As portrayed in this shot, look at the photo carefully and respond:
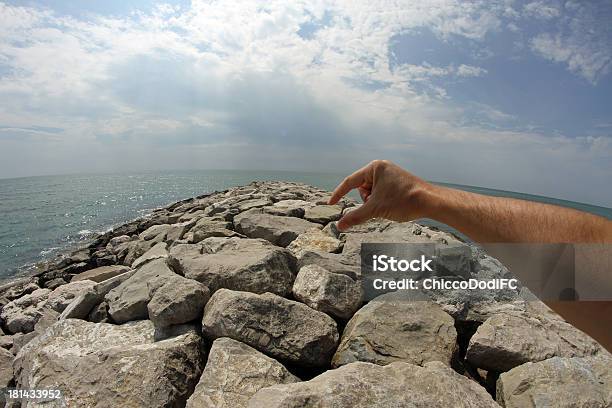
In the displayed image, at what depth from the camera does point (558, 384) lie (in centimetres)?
217

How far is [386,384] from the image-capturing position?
1806 millimetres

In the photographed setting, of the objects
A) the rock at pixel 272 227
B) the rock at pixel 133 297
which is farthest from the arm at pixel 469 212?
the rock at pixel 272 227

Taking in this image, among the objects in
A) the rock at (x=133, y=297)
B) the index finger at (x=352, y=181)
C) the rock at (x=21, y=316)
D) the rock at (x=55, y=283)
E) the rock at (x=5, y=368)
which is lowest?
the rock at (x=55, y=283)

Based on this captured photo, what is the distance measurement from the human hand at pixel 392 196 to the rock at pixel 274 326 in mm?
1085

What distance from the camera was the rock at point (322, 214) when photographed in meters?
5.63

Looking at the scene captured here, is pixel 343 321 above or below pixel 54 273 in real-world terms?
above

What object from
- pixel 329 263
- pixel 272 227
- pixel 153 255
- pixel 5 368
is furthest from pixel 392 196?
pixel 153 255

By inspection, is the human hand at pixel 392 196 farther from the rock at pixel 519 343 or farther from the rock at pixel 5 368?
the rock at pixel 5 368

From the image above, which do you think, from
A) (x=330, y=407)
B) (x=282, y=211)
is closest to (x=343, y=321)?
(x=330, y=407)

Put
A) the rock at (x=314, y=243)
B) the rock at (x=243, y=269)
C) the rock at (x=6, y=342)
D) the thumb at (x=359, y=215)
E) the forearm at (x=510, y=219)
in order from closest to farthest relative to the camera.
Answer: the forearm at (x=510, y=219), the thumb at (x=359, y=215), the rock at (x=243, y=269), the rock at (x=6, y=342), the rock at (x=314, y=243)

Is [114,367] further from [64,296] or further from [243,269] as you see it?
[64,296]

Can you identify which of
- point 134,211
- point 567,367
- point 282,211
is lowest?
point 134,211

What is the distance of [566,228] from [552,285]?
0.23 m

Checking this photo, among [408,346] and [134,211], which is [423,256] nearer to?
[408,346]
